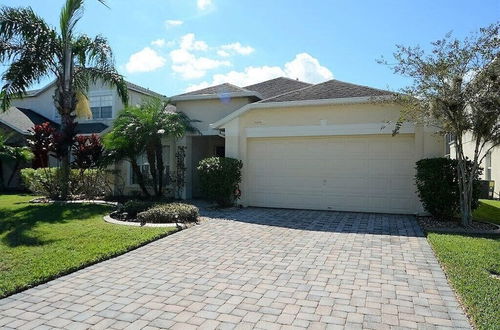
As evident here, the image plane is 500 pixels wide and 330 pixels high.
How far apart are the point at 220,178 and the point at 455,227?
7.47m

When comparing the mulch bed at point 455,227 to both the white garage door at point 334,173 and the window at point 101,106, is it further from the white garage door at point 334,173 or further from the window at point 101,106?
the window at point 101,106

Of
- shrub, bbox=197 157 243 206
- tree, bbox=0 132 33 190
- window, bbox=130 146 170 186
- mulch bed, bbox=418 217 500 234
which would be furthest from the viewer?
tree, bbox=0 132 33 190

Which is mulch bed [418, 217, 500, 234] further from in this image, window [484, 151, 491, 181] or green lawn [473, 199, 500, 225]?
window [484, 151, 491, 181]

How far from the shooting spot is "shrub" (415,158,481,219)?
428 inches

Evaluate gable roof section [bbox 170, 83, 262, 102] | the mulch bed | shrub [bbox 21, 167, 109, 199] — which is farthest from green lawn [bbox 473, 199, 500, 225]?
shrub [bbox 21, 167, 109, 199]

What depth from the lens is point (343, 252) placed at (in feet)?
25.4

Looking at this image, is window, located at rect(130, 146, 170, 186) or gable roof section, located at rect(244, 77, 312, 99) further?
gable roof section, located at rect(244, 77, 312, 99)

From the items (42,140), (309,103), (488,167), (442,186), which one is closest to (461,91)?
(442,186)

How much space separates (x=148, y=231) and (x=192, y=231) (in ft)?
3.68

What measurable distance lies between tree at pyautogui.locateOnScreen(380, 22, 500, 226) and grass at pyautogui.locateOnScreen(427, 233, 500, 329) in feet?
7.59

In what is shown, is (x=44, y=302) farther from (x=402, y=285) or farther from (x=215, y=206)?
(x=215, y=206)

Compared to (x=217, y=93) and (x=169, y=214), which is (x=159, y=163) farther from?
(x=169, y=214)

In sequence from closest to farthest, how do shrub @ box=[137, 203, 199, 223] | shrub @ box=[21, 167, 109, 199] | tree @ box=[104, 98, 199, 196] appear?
shrub @ box=[137, 203, 199, 223] < tree @ box=[104, 98, 199, 196] < shrub @ box=[21, 167, 109, 199]

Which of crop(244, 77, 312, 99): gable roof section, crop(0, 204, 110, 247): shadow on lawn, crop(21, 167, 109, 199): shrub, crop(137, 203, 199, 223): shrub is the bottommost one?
crop(0, 204, 110, 247): shadow on lawn
